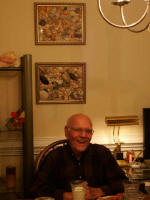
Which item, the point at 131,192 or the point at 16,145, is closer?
the point at 131,192

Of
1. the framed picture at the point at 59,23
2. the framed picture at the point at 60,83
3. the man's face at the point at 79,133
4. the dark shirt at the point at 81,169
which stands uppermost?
the framed picture at the point at 59,23

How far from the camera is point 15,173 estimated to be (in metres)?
3.06

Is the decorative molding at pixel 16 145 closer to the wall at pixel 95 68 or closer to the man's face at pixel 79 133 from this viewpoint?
the wall at pixel 95 68

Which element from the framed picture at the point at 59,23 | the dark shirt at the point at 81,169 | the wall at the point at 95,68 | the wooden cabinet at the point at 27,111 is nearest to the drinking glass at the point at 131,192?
the dark shirt at the point at 81,169

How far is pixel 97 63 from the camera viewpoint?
10.9 feet

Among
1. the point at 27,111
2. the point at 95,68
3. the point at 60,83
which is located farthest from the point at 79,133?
the point at 95,68

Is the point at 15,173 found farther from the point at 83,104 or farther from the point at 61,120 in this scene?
the point at 83,104

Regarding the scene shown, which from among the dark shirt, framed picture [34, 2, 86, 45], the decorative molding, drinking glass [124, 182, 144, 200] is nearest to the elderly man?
the dark shirt

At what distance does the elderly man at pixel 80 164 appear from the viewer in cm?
234

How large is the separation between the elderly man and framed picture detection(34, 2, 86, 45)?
3.66 feet

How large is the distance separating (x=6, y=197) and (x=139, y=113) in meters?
1.62

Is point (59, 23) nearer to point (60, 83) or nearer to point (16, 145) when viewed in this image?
point (60, 83)

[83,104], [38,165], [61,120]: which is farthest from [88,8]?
[38,165]

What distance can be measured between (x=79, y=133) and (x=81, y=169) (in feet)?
0.89
